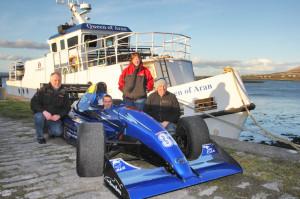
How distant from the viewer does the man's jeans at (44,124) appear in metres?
5.94

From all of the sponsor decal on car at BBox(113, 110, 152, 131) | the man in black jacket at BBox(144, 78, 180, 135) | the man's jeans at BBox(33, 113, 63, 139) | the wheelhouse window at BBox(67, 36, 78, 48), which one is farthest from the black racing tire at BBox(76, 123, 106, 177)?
the wheelhouse window at BBox(67, 36, 78, 48)

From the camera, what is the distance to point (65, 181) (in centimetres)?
375

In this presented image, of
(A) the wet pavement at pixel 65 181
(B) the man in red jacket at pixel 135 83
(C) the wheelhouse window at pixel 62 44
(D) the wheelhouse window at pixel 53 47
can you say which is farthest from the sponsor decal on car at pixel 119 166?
(D) the wheelhouse window at pixel 53 47

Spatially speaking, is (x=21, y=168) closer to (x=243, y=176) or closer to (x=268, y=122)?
(x=243, y=176)

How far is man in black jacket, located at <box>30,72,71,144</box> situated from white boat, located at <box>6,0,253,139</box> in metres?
2.92

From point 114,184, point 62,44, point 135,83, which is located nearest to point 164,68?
point 135,83

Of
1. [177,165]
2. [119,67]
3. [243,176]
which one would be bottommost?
[243,176]

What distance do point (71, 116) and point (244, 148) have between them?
3.63 meters

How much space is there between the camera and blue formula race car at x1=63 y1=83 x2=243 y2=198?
126 inches

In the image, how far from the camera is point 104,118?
4.91 m

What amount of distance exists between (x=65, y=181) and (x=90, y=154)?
56 centimetres

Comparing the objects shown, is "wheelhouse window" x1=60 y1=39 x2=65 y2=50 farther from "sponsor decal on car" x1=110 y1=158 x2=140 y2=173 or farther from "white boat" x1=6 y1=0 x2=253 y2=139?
"sponsor decal on car" x1=110 y1=158 x2=140 y2=173

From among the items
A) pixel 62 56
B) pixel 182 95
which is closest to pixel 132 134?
pixel 182 95

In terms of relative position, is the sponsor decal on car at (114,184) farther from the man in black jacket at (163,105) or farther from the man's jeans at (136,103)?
the man's jeans at (136,103)
